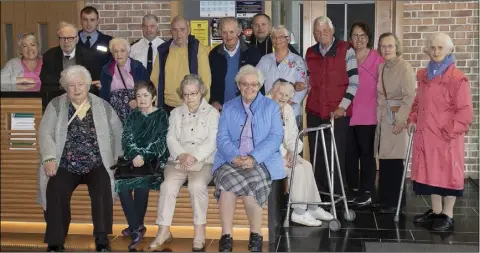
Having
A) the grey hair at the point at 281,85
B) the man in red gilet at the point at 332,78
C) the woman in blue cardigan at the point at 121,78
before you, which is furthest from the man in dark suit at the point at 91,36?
the man in red gilet at the point at 332,78

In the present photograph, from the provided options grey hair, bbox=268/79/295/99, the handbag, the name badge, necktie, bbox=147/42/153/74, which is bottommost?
the handbag

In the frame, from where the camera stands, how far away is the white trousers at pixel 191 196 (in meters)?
4.17

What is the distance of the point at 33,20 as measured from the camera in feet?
24.0

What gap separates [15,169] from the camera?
4.70 meters

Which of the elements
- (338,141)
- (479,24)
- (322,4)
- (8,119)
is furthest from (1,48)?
(479,24)

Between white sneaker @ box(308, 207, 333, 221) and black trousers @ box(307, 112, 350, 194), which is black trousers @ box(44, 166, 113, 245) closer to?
white sneaker @ box(308, 207, 333, 221)

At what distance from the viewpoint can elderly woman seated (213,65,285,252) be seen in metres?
4.11

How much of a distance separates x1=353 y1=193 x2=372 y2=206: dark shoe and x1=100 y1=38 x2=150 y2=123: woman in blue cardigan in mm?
2070

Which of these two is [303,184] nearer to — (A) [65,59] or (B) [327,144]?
(B) [327,144]

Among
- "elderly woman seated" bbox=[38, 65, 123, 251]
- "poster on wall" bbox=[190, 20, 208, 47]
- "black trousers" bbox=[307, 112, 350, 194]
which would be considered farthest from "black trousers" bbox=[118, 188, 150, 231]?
"poster on wall" bbox=[190, 20, 208, 47]

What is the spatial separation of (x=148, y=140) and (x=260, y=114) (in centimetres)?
77

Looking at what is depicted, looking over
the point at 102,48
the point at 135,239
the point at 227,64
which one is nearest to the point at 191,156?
the point at 135,239

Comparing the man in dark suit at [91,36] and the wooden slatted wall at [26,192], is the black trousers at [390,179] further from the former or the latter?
the man in dark suit at [91,36]

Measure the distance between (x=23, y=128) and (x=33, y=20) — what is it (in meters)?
3.04
